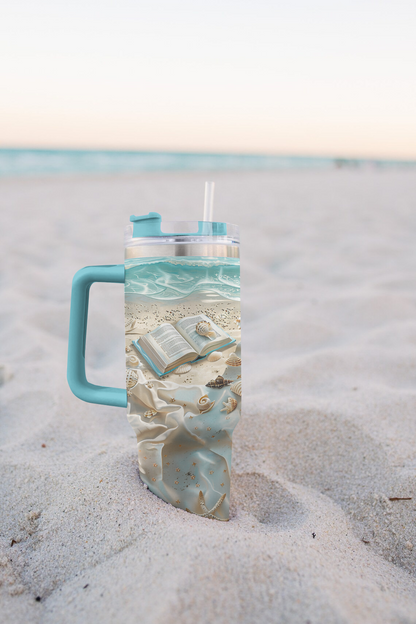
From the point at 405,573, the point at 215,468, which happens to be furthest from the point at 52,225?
the point at 405,573

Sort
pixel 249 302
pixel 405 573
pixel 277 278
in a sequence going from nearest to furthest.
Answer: pixel 405 573
pixel 249 302
pixel 277 278

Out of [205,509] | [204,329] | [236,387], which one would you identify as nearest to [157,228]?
[204,329]

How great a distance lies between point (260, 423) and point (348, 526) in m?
0.34

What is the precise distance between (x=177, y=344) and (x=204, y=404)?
113 mm

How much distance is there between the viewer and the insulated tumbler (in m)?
0.73

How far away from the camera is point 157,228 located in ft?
2.38

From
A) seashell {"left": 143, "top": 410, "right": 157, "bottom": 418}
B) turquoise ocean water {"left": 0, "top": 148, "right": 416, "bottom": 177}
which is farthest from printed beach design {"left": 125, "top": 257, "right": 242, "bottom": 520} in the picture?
turquoise ocean water {"left": 0, "top": 148, "right": 416, "bottom": 177}

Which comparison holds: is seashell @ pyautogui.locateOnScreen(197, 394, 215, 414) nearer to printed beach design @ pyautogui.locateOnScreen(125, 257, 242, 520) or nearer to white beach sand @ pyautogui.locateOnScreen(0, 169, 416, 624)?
printed beach design @ pyautogui.locateOnScreen(125, 257, 242, 520)

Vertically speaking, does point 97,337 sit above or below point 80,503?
below

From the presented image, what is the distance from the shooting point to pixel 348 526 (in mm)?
832

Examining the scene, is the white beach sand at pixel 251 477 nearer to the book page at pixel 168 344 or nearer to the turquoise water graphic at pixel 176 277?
the book page at pixel 168 344

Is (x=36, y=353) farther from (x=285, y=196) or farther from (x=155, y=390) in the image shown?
(x=285, y=196)

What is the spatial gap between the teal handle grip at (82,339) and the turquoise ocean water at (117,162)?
10304 mm

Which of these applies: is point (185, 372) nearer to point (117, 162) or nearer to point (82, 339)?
point (82, 339)
